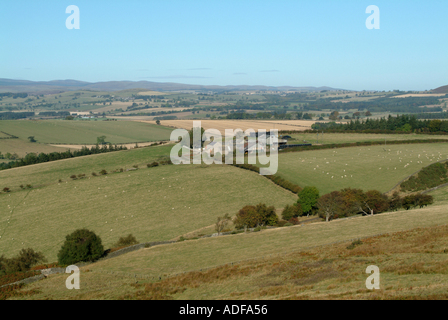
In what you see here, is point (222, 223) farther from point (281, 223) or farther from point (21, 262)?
point (21, 262)

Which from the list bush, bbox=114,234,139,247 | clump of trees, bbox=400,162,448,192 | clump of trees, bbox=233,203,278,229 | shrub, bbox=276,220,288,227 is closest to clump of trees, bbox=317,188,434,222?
shrub, bbox=276,220,288,227

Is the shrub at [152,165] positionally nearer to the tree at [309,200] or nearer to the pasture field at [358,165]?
the pasture field at [358,165]

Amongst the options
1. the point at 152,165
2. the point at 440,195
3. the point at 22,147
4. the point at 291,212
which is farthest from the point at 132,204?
the point at 22,147

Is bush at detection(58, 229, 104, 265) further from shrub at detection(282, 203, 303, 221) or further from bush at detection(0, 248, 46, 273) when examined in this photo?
shrub at detection(282, 203, 303, 221)

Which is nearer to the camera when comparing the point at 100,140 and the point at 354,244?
the point at 354,244

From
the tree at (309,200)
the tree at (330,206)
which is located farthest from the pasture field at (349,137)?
the tree at (330,206)
